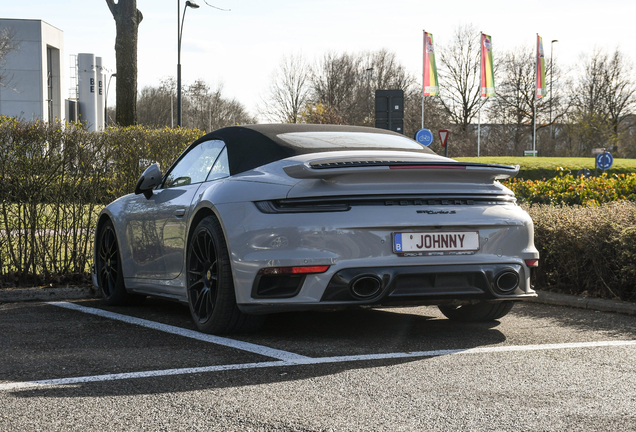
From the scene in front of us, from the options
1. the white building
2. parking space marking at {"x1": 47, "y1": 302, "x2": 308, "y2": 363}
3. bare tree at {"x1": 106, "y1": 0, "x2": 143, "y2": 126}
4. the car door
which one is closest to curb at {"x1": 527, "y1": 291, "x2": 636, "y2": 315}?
parking space marking at {"x1": 47, "y1": 302, "x2": 308, "y2": 363}

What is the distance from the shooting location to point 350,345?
4.60m

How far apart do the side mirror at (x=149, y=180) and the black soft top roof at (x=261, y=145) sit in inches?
22.8

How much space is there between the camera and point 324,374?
381cm

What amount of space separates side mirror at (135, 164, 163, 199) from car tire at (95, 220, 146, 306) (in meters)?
0.76

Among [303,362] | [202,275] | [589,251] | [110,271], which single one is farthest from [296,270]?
[589,251]

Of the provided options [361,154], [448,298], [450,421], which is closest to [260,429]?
[450,421]

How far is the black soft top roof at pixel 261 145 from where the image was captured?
4992 mm

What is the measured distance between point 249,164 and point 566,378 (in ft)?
7.85

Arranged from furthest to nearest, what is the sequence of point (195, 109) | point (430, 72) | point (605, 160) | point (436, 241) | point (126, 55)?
point (195, 109) < point (430, 72) < point (605, 160) < point (126, 55) < point (436, 241)

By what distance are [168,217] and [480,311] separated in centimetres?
239

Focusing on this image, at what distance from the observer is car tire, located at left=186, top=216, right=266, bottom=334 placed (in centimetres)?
469

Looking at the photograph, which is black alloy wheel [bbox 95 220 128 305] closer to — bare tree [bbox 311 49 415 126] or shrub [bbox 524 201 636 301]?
shrub [bbox 524 201 636 301]

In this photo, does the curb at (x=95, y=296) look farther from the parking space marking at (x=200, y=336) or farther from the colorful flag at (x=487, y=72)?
the colorful flag at (x=487, y=72)

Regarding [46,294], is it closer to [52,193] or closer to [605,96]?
[52,193]
